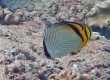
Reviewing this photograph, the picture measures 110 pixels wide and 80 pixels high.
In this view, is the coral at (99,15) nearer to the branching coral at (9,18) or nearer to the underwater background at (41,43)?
the underwater background at (41,43)

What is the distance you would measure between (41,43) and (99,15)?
2.18 metres

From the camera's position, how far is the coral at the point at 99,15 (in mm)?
5238

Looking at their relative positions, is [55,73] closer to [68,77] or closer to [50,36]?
[68,77]

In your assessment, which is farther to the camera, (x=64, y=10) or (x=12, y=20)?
(x=64, y=10)

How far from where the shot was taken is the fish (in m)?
1.58

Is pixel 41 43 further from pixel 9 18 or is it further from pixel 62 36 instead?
pixel 62 36

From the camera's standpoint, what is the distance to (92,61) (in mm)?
3381

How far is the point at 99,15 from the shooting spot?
5.36 meters

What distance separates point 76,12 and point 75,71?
262 cm

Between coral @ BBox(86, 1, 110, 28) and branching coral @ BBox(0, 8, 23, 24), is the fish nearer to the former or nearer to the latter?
branching coral @ BBox(0, 8, 23, 24)

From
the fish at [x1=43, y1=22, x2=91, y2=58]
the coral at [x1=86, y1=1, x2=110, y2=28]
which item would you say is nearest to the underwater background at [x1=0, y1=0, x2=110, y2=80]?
the coral at [x1=86, y1=1, x2=110, y2=28]

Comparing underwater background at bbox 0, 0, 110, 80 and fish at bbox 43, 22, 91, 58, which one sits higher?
fish at bbox 43, 22, 91, 58

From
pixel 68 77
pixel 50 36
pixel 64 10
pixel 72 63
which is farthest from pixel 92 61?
pixel 64 10

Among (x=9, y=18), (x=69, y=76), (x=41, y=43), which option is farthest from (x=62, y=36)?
(x=9, y=18)
